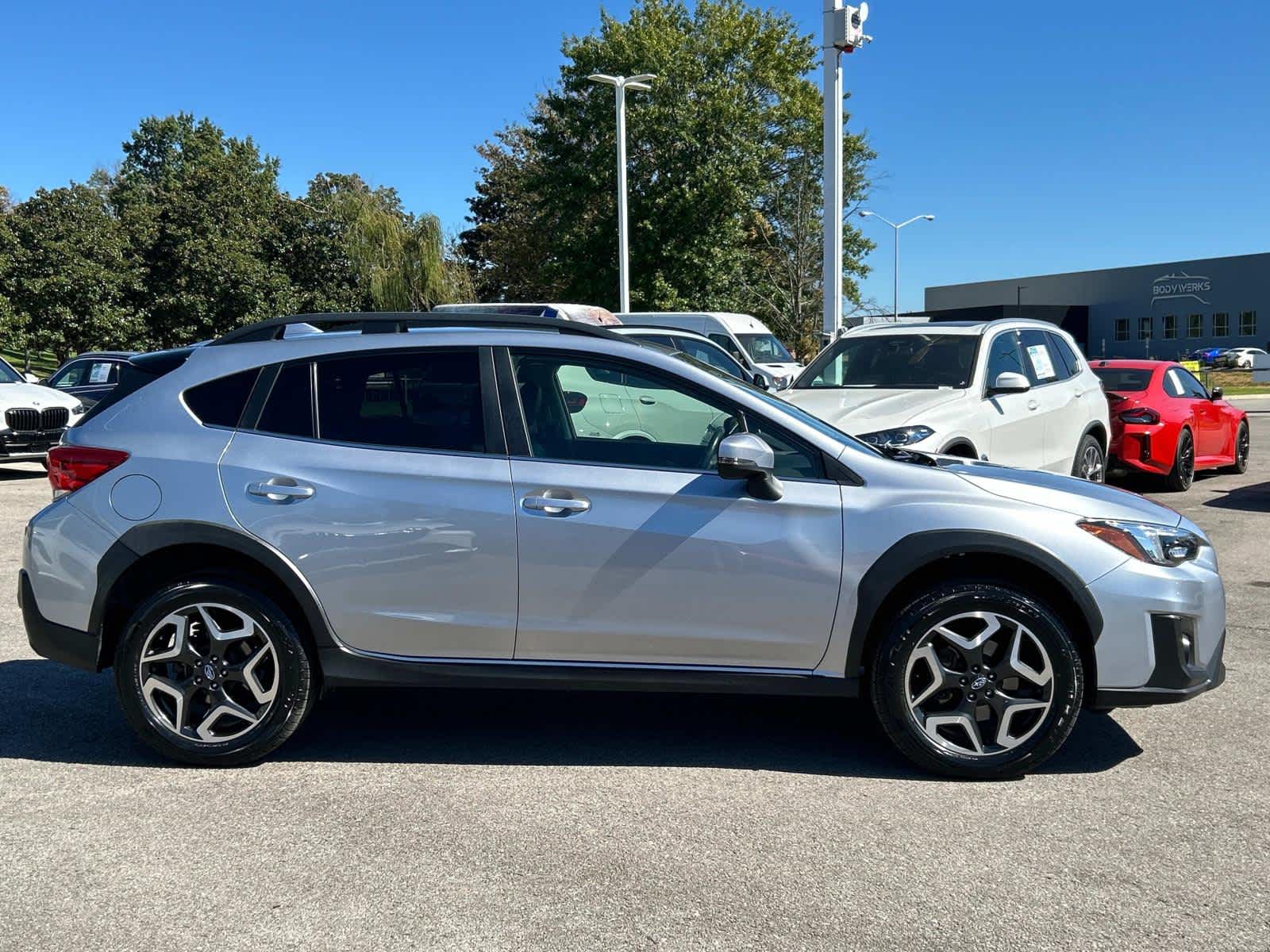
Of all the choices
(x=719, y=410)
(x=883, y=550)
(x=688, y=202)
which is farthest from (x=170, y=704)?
(x=688, y=202)

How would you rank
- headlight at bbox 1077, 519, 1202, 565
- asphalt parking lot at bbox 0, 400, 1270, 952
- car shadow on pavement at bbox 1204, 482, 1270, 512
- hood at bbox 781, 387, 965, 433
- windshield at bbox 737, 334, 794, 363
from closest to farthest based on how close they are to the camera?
asphalt parking lot at bbox 0, 400, 1270, 952 < headlight at bbox 1077, 519, 1202, 565 < hood at bbox 781, 387, 965, 433 < car shadow on pavement at bbox 1204, 482, 1270, 512 < windshield at bbox 737, 334, 794, 363

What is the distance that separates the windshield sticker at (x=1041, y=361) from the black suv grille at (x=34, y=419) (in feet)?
39.1

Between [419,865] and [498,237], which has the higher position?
[498,237]

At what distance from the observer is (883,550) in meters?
4.22

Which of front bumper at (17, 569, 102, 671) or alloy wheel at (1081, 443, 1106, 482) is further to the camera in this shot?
alloy wheel at (1081, 443, 1106, 482)

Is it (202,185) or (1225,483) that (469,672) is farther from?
(202,185)

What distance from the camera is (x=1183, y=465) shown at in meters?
12.7

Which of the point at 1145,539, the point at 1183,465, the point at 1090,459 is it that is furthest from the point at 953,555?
the point at 1183,465

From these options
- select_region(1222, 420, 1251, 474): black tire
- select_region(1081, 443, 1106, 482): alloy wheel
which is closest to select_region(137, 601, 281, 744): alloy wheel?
select_region(1081, 443, 1106, 482): alloy wheel

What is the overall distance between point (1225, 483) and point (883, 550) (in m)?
11.3

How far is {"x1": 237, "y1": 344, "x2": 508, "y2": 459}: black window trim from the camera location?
175 inches

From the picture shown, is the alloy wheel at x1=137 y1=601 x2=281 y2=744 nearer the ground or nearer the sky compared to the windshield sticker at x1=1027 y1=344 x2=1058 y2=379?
nearer the ground

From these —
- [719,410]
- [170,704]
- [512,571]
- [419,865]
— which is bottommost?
[419,865]

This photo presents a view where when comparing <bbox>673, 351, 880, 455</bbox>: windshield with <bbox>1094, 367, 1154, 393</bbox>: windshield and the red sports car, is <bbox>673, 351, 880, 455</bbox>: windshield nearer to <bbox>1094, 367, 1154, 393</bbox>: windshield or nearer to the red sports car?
the red sports car
